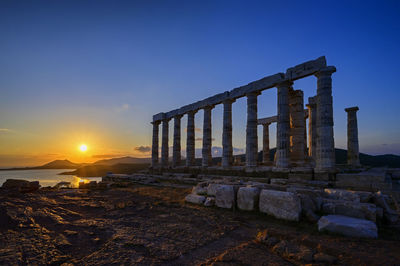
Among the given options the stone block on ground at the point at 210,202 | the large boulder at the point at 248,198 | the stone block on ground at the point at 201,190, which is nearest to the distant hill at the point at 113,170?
the stone block on ground at the point at 201,190

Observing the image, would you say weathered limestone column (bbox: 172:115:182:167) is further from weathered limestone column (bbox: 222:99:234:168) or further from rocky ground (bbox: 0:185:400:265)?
rocky ground (bbox: 0:185:400:265)

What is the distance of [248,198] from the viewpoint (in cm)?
684

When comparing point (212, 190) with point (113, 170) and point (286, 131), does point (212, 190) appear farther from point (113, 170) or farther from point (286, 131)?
point (113, 170)

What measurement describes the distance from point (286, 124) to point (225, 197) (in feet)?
32.7

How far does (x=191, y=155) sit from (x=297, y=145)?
1103 cm

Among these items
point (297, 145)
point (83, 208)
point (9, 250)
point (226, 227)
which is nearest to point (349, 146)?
point (297, 145)

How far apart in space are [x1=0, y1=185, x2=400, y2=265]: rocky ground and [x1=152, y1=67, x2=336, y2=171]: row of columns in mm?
9013

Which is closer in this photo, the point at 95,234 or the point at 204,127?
the point at 95,234

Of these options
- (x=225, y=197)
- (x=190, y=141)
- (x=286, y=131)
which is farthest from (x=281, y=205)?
(x=190, y=141)

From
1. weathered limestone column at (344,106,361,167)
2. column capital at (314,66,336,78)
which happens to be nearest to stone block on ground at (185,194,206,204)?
column capital at (314,66,336,78)

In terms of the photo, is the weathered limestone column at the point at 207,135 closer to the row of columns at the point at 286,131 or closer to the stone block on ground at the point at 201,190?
the row of columns at the point at 286,131

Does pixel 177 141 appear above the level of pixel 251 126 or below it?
below

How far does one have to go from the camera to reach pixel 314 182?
11.8 metres

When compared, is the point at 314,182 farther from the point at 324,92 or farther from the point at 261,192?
the point at 261,192
